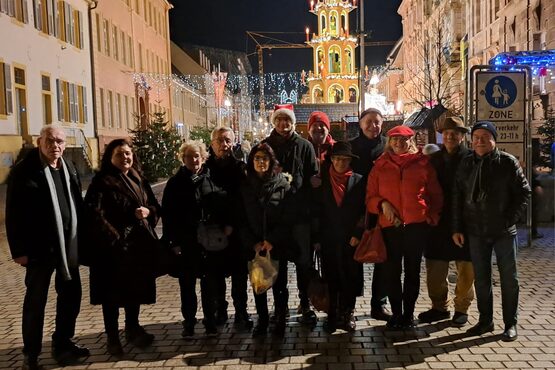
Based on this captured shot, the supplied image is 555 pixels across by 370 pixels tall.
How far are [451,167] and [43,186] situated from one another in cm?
375

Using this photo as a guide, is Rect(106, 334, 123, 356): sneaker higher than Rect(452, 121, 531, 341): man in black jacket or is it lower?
lower

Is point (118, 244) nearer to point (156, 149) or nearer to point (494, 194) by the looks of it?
point (494, 194)

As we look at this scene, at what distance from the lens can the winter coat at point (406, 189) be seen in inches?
211

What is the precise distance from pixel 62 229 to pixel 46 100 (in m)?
20.8

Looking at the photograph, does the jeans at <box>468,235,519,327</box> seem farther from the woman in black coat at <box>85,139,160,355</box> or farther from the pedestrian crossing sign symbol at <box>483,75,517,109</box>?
the pedestrian crossing sign symbol at <box>483,75,517,109</box>

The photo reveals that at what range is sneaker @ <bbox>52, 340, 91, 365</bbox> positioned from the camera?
504cm

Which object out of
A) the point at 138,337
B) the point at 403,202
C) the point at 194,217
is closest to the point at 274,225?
the point at 194,217

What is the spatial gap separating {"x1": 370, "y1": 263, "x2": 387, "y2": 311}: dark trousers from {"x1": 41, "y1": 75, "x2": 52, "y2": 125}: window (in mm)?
20390

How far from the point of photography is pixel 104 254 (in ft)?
16.7

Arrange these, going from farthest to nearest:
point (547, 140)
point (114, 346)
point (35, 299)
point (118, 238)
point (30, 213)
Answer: point (547, 140)
point (114, 346)
point (118, 238)
point (35, 299)
point (30, 213)

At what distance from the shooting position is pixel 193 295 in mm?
5691

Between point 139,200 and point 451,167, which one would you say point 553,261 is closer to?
point 451,167

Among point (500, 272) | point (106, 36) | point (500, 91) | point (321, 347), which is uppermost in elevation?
point (106, 36)

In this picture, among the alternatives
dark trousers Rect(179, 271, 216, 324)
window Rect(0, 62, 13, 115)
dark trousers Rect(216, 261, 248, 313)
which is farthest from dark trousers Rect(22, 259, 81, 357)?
window Rect(0, 62, 13, 115)
